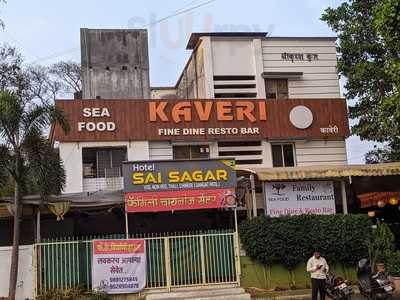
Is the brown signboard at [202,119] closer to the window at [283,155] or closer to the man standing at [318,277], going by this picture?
the window at [283,155]

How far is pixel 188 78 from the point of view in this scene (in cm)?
2848

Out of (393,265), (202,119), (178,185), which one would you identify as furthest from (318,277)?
(202,119)

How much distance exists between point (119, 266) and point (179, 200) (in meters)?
2.53

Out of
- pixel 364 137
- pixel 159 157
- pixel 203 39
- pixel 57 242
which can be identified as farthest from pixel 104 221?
pixel 364 137

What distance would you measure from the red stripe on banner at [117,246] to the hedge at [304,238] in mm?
3028

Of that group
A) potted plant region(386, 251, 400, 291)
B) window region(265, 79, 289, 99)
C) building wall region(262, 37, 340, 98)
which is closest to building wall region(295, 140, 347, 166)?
building wall region(262, 37, 340, 98)

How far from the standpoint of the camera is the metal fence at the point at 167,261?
15.9 metres

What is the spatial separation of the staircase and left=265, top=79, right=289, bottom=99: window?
10555mm

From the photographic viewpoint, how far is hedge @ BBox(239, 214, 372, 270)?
54.7 feet

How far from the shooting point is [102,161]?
21.8 meters

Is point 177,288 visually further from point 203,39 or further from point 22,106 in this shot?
point 203,39

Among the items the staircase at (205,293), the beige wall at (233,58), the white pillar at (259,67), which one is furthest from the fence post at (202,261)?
the beige wall at (233,58)

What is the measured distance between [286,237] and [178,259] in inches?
126

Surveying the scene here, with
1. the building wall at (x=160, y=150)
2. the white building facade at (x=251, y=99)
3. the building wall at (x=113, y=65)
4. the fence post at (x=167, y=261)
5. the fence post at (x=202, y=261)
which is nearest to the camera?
the fence post at (x=167, y=261)
